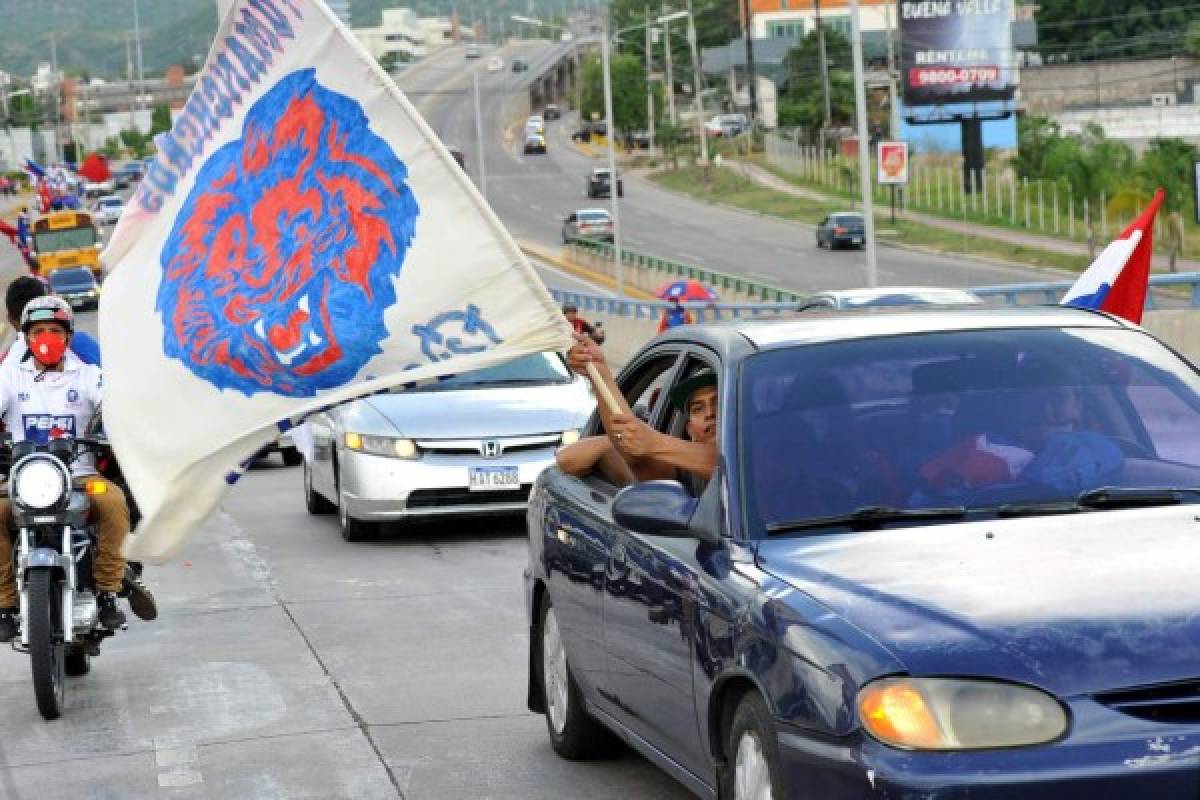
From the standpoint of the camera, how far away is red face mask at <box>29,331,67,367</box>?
429 inches

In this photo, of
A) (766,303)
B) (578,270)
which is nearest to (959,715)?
(766,303)

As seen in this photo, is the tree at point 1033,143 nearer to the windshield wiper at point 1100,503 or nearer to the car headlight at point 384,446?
the car headlight at point 384,446

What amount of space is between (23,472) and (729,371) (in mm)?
4467

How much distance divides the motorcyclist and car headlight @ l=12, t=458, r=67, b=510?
0.96 ft

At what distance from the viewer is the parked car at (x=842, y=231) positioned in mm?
81688

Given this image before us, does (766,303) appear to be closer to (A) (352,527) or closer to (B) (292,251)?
(A) (352,527)

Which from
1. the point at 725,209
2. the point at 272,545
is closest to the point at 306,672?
the point at 272,545

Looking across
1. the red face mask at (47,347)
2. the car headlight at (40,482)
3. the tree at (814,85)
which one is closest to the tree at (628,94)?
the tree at (814,85)

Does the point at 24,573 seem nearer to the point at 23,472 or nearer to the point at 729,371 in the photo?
the point at 23,472

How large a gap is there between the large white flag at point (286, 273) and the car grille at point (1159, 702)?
328 cm

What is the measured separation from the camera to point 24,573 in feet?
33.9

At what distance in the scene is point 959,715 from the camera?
5.32 m

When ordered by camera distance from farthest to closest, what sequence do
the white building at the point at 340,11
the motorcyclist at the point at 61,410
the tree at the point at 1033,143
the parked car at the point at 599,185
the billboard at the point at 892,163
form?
the parked car at the point at 599,185
the tree at the point at 1033,143
the billboard at the point at 892,163
the motorcyclist at the point at 61,410
the white building at the point at 340,11

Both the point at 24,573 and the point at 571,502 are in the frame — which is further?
the point at 24,573
